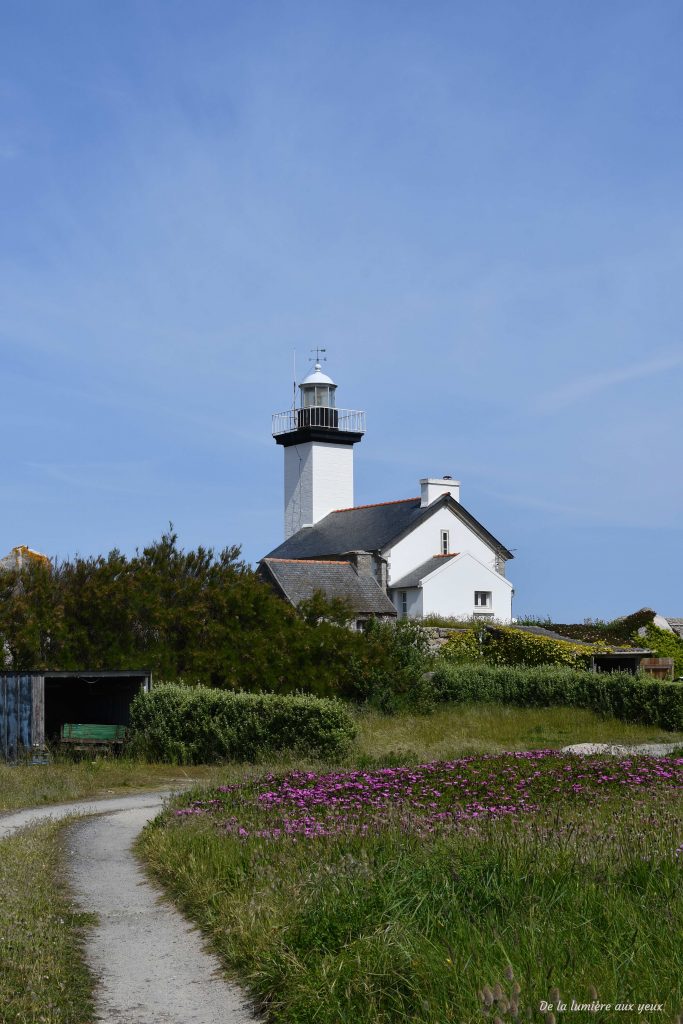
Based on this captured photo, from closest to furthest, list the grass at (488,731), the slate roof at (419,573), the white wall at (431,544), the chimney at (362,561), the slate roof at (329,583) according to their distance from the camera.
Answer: the grass at (488,731), the slate roof at (329,583), the chimney at (362,561), the slate roof at (419,573), the white wall at (431,544)

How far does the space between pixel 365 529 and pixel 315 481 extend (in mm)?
7317

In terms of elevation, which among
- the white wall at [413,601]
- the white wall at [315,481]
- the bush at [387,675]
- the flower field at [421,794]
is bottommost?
the flower field at [421,794]

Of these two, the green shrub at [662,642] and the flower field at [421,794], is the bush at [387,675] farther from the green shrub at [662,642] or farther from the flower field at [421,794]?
the green shrub at [662,642]

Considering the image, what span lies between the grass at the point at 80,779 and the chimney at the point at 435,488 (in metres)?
40.5

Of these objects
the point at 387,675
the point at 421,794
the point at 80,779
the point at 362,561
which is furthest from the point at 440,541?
the point at 421,794

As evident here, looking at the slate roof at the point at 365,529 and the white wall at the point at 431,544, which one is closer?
the white wall at the point at 431,544

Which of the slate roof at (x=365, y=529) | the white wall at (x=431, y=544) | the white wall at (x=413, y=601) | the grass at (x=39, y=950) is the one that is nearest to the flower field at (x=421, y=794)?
the grass at (x=39, y=950)

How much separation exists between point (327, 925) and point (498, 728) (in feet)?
75.2

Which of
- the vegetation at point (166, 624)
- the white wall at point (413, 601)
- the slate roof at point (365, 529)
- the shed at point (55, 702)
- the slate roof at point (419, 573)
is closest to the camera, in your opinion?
the shed at point (55, 702)

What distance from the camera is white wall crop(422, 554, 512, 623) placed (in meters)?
60.3

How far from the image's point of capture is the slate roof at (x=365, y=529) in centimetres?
6291

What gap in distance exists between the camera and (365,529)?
6531 cm

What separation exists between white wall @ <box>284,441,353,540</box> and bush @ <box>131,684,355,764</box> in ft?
153

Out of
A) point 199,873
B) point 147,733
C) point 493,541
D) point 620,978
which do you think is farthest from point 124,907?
point 493,541
